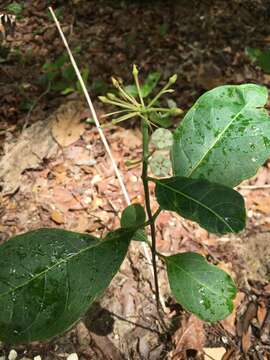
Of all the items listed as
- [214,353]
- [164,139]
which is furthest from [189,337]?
[164,139]

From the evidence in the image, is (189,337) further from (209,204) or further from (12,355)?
(209,204)

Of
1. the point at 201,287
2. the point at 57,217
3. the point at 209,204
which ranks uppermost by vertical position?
the point at 209,204

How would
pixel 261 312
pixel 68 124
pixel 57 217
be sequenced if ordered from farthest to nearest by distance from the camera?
pixel 68 124 < pixel 57 217 < pixel 261 312

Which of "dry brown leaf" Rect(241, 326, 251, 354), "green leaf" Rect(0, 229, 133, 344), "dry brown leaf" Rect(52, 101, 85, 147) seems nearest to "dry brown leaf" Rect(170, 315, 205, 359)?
"dry brown leaf" Rect(241, 326, 251, 354)

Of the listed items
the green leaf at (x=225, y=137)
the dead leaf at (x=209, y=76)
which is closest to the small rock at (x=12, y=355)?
the green leaf at (x=225, y=137)

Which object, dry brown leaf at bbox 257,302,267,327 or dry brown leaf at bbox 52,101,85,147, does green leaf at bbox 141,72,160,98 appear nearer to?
dry brown leaf at bbox 52,101,85,147

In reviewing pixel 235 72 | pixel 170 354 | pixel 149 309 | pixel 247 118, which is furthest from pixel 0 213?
pixel 235 72

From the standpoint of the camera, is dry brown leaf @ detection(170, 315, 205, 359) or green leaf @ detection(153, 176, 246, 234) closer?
green leaf @ detection(153, 176, 246, 234)

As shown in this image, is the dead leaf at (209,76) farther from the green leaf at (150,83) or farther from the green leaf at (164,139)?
the green leaf at (164,139)
